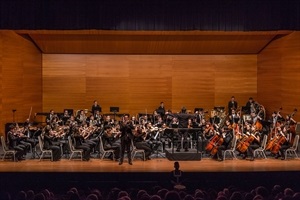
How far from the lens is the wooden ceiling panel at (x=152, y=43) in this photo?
20844 mm

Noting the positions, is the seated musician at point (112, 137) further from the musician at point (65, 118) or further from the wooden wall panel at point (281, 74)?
the wooden wall panel at point (281, 74)

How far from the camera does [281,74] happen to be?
20391mm

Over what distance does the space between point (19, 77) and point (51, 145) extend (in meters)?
5.86

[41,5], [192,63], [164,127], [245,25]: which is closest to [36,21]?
[41,5]

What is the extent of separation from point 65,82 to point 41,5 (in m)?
8.80

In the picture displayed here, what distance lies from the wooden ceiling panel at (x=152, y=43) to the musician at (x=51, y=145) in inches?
256

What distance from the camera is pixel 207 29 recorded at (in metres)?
15.3

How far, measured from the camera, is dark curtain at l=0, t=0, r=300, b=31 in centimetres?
1456

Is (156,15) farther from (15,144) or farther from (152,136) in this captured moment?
(15,144)

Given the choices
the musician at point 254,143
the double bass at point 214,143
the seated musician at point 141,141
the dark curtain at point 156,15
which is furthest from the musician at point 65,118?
the musician at point 254,143
